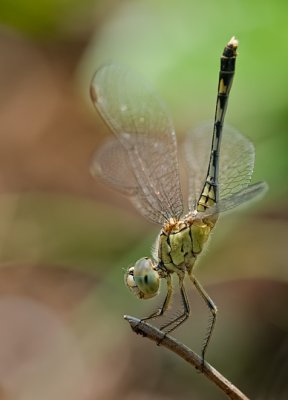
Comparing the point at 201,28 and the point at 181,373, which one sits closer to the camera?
the point at 201,28

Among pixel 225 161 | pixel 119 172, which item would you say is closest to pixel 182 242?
pixel 225 161

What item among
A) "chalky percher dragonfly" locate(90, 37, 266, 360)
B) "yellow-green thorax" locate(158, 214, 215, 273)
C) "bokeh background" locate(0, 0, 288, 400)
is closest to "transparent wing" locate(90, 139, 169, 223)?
"chalky percher dragonfly" locate(90, 37, 266, 360)

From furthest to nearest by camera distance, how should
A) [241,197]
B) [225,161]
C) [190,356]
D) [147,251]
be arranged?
[147,251] < [225,161] < [241,197] < [190,356]

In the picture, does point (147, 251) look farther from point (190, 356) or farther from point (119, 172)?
point (190, 356)

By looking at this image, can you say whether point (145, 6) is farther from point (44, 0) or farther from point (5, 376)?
point (5, 376)

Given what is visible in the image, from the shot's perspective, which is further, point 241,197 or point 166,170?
point 166,170

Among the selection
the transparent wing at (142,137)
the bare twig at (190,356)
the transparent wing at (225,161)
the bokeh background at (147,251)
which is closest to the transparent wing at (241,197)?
the transparent wing at (225,161)

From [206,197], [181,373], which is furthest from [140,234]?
[206,197]
